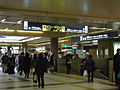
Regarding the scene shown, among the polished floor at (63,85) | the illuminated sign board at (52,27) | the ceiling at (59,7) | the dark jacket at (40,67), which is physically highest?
the ceiling at (59,7)

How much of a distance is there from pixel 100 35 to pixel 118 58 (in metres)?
9.91

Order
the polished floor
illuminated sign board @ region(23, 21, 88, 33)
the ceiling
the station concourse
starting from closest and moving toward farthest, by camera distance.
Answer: the ceiling < the station concourse < the polished floor < illuminated sign board @ region(23, 21, 88, 33)

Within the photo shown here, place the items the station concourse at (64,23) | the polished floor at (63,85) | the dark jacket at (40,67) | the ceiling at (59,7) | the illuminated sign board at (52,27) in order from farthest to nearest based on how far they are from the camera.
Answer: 1. the illuminated sign board at (52,27)
2. the dark jacket at (40,67)
3. the polished floor at (63,85)
4. the station concourse at (64,23)
5. the ceiling at (59,7)

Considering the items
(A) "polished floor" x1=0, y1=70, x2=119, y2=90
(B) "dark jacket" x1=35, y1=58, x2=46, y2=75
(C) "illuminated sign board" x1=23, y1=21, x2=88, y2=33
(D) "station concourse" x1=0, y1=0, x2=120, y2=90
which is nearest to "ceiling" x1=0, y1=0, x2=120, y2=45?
(D) "station concourse" x1=0, y1=0, x2=120, y2=90

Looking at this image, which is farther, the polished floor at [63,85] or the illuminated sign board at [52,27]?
the illuminated sign board at [52,27]

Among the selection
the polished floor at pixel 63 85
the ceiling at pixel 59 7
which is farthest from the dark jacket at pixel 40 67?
the ceiling at pixel 59 7

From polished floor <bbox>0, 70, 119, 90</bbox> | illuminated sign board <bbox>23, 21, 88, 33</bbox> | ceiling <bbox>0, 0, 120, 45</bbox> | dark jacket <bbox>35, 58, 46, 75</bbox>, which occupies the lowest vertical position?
polished floor <bbox>0, 70, 119, 90</bbox>

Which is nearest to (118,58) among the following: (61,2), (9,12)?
(61,2)

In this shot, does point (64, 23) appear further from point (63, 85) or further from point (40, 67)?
point (40, 67)

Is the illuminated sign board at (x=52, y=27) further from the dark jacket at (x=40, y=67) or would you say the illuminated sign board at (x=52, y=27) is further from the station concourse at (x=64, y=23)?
the dark jacket at (x=40, y=67)

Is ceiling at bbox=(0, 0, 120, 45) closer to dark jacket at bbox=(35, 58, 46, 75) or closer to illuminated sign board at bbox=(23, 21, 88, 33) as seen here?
dark jacket at bbox=(35, 58, 46, 75)

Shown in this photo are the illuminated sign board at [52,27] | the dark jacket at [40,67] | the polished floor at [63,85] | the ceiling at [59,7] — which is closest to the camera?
the ceiling at [59,7]

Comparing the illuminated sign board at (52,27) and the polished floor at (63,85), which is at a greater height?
the illuminated sign board at (52,27)

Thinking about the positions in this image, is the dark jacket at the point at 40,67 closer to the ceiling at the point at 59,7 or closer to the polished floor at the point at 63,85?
the polished floor at the point at 63,85
